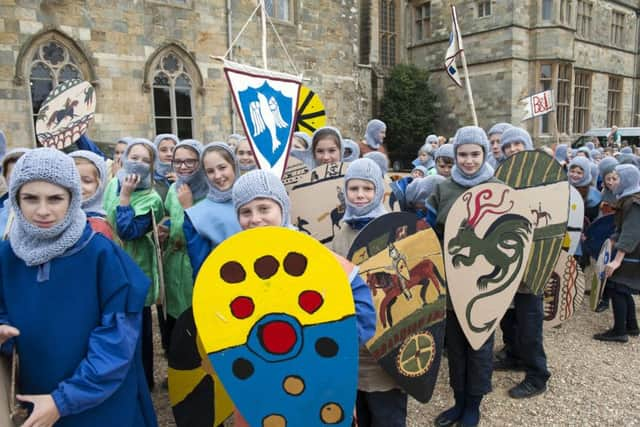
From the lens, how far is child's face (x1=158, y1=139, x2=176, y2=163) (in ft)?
12.1

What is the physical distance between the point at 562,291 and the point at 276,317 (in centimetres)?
254

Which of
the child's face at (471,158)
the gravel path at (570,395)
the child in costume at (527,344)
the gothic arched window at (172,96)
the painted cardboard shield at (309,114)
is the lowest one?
the gravel path at (570,395)

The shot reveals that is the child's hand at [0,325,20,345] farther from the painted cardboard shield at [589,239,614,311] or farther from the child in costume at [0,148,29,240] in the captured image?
the painted cardboard shield at [589,239,614,311]

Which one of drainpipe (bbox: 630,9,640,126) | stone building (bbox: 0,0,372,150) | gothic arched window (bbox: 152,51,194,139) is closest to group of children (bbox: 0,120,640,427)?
stone building (bbox: 0,0,372,150)

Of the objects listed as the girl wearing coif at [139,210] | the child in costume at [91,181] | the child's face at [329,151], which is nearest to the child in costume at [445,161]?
the child's face at [329,151]

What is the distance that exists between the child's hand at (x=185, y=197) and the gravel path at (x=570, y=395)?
1327 mm

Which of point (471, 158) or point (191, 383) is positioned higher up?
point (471, 158)

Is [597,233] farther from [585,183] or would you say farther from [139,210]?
[139,210]

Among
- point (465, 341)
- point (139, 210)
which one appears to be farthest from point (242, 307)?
point (465, 341)

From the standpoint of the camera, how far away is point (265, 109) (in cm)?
286

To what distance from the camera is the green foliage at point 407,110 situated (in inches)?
663

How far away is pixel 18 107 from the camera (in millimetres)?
8266

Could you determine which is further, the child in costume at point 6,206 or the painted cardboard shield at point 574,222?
the painted cardboard shield at point 574,222

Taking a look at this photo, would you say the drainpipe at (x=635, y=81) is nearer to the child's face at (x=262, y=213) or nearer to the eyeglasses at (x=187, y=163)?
the eyeglasses at (x=187, y=163)
